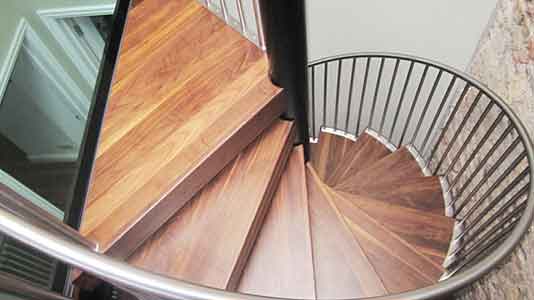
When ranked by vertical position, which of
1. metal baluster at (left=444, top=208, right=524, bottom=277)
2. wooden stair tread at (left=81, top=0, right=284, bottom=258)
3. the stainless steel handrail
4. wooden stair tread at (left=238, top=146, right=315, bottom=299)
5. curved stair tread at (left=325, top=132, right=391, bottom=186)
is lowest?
curved stair tread at (left=325, top=132, right=391, bottom=186)

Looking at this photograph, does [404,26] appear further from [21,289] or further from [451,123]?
[21,289]

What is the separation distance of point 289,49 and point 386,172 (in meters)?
1.77

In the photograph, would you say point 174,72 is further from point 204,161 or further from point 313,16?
point 313,16

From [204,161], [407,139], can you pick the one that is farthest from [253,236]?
[407,139]

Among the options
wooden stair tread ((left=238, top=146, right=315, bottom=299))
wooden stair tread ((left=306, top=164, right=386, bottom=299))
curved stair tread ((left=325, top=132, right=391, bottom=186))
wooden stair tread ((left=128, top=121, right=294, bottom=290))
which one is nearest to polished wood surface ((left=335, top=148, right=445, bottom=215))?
curved stair tread ((left=325, top=132, right=391, bottom=186))

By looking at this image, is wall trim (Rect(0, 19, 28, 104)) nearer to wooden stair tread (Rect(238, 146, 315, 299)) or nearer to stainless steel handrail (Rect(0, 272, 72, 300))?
wooden stair tread (Rect(238, 146, 315, 299))

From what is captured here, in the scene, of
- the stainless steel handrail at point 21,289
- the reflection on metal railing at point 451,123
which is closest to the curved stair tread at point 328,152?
the reflection on metal railing at point 451,123

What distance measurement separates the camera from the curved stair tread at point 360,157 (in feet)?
10.2

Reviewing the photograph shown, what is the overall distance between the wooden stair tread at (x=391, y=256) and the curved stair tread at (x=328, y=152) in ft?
2.85

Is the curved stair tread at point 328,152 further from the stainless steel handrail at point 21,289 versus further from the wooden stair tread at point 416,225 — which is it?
the stainless steel handrail at point 21,289

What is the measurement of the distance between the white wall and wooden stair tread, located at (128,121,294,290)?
1508 millimetres

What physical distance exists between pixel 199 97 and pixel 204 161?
0.39 m

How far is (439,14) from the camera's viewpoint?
2.71 meters

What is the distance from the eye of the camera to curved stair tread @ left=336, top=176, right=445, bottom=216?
2.71m
